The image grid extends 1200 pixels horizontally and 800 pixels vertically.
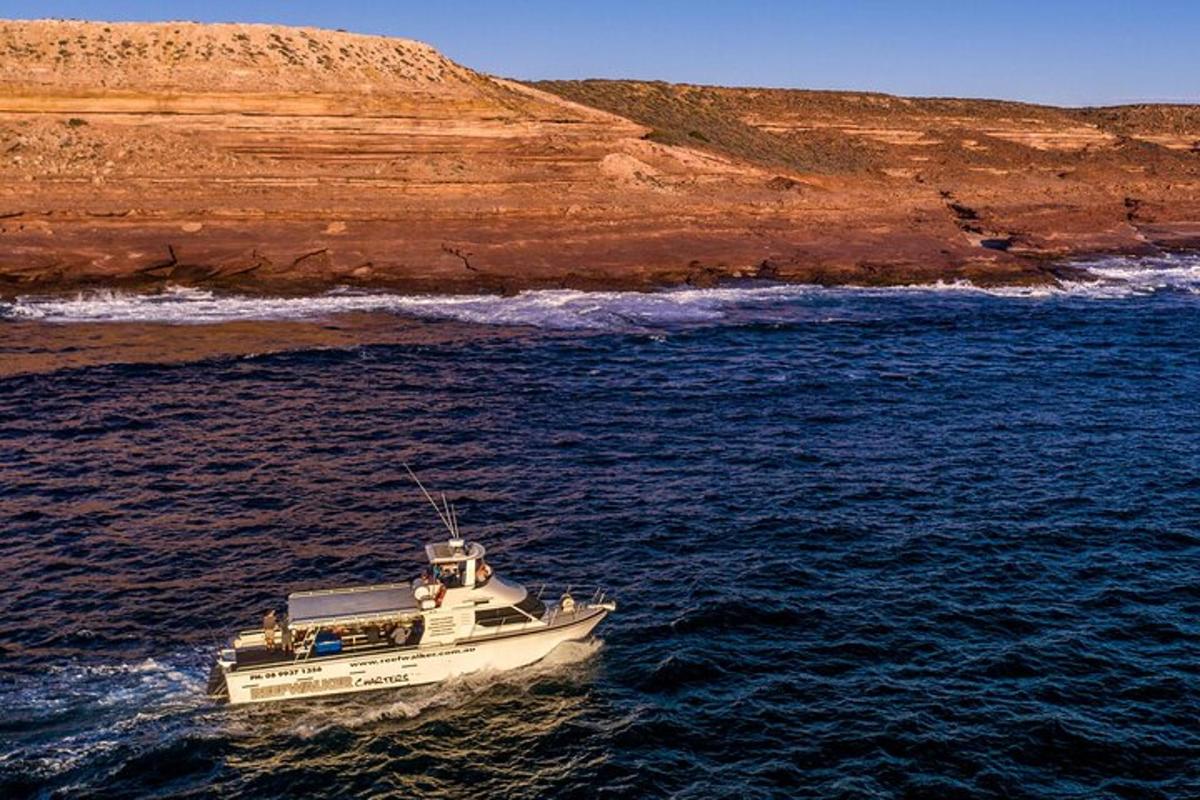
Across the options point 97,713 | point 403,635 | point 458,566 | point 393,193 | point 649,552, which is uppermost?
point 393,193

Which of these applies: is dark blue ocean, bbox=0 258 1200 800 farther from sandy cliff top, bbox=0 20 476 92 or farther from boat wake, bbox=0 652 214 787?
sandy cliff top, bbox=0 20 476 92

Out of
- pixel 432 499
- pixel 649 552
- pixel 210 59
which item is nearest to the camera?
pixel 649 552

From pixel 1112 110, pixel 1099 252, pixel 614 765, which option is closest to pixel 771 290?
pixel 1099 252

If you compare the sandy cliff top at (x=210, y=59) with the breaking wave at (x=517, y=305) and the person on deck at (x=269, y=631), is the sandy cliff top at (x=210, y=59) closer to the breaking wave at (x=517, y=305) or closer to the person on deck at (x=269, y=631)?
the breaking wave at (x=517, y=305)

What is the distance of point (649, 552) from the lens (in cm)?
4069

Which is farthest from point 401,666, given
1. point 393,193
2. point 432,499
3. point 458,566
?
point 393,193

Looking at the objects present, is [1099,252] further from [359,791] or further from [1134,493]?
[359,791]

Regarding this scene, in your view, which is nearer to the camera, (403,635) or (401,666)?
(401,666)

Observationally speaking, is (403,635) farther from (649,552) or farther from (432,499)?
(432,499)

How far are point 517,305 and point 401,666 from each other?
169 feet

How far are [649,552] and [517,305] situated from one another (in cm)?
4270

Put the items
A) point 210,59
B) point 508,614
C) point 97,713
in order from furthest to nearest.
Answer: point 210,59 < point 508,614 < point 97,713

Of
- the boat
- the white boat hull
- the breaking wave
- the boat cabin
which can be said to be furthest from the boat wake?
the breaking wave

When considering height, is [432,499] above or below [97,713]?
above
